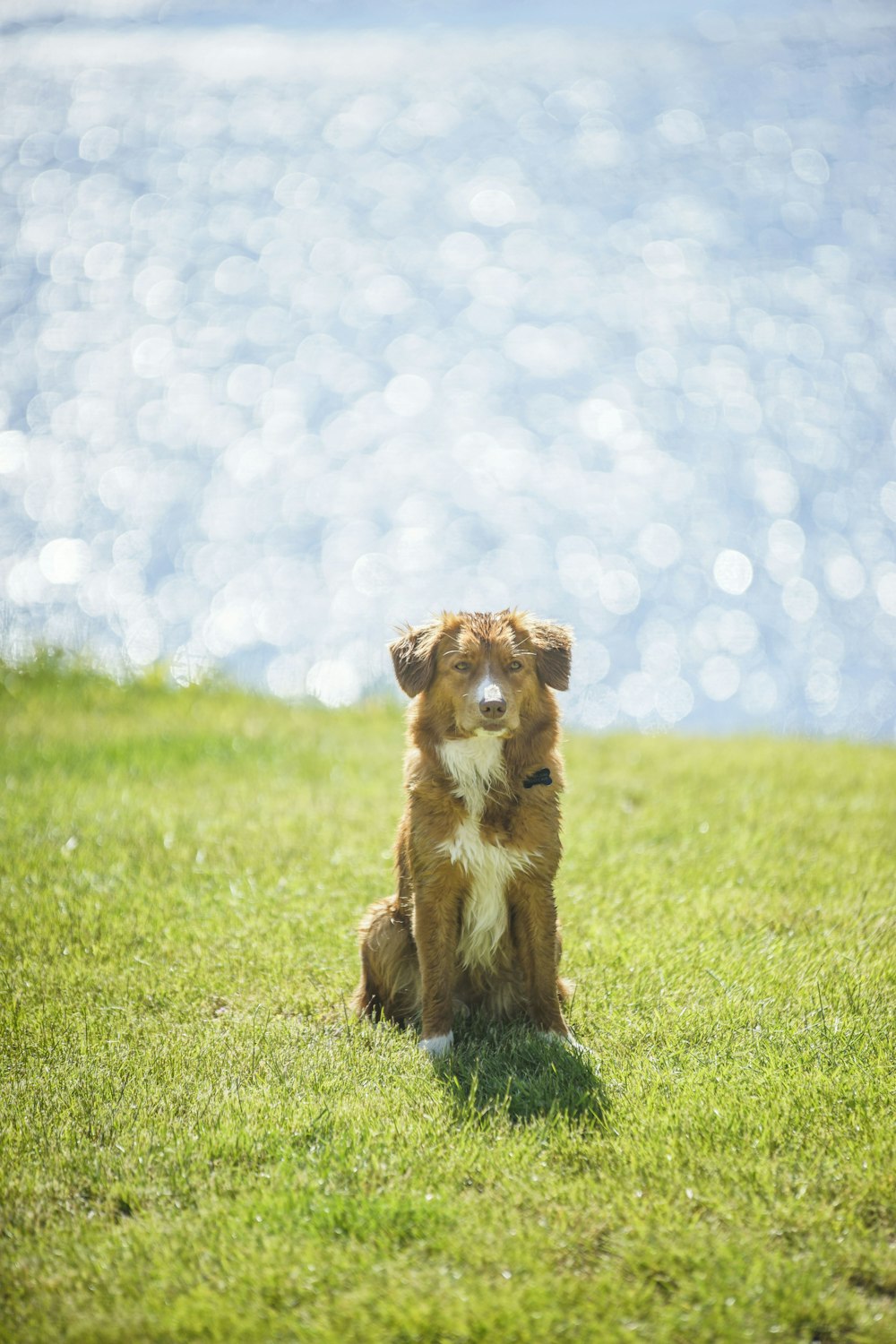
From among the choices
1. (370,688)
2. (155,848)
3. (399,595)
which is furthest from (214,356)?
(155,848)

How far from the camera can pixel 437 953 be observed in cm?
470

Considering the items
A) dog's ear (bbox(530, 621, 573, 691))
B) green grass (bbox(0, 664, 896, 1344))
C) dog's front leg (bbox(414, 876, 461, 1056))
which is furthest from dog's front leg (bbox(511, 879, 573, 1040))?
dog's ear (bbox(530, 621, 573, 691))

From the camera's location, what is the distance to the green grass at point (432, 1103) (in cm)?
337

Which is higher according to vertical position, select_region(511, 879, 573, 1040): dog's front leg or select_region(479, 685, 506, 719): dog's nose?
select_region(479, 685, 506, 719): dog's nose

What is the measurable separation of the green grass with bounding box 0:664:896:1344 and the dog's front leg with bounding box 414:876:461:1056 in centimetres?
12

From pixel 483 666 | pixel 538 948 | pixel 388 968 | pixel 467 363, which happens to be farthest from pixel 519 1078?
pixel 467 363

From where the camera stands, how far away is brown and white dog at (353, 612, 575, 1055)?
4.64 metres

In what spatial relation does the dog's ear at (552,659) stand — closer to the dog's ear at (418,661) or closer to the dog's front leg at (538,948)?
the dog's ear at (418,661)

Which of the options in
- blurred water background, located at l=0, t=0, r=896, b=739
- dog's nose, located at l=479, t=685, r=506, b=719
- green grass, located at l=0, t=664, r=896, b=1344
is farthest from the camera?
blurred water background, located at l=0, t=0, r=896, b=739

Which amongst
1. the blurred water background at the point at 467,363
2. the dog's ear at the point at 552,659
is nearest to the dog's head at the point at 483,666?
the dog's ear at the point at 552,659

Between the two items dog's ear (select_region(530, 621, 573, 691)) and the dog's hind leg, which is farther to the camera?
the dog's hind leg

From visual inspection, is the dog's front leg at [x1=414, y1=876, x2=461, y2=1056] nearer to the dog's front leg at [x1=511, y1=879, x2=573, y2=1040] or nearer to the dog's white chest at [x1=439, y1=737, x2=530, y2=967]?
the dog's white chest at [x1=439, y1=737, x2=530, y2=967]

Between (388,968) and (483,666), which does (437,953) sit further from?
(483,666)

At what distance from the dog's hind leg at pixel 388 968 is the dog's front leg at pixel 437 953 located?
0.18 m
